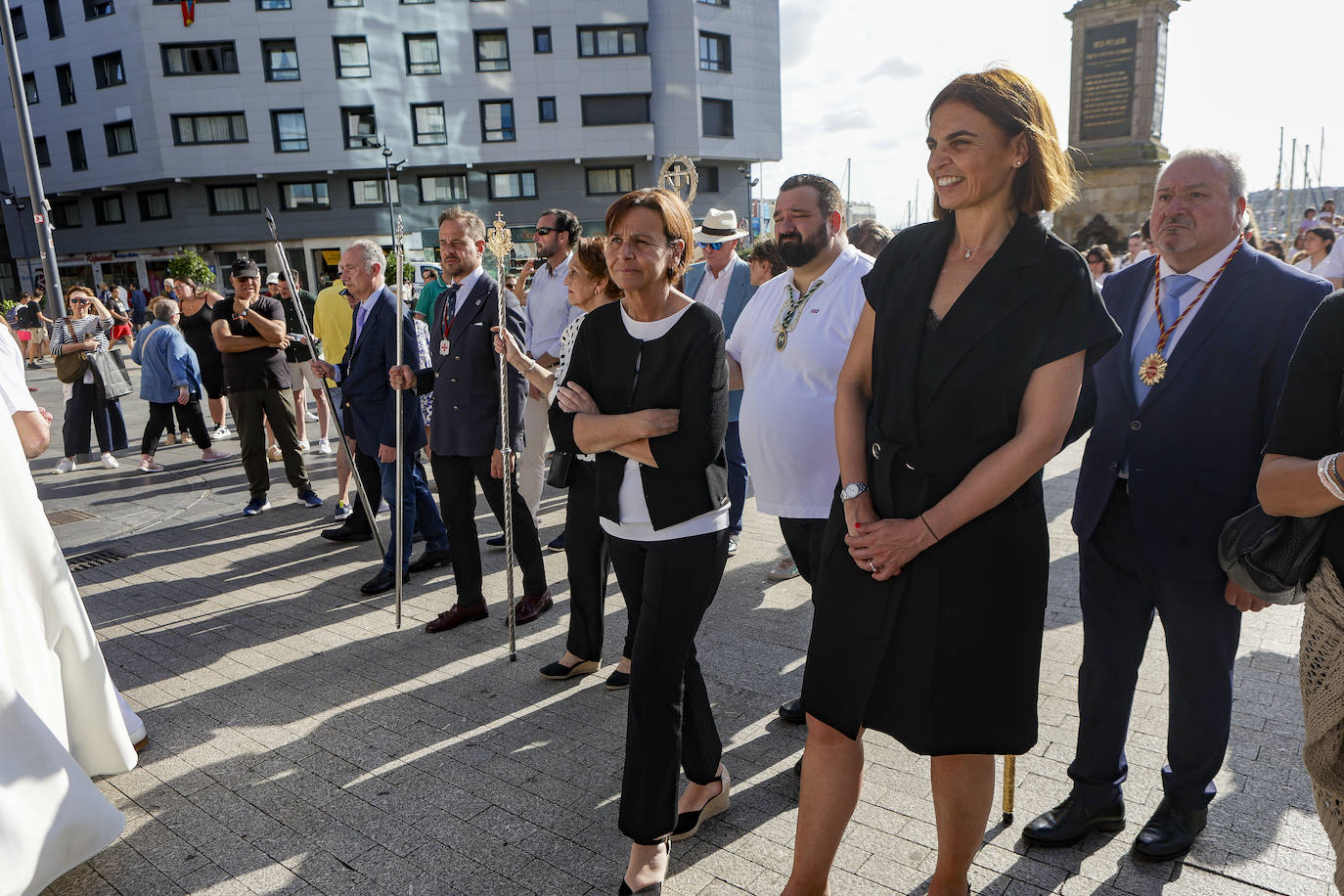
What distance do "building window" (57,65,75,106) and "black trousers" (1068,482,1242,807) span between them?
52.0 meters

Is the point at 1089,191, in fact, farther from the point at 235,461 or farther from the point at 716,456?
the point at 716,456

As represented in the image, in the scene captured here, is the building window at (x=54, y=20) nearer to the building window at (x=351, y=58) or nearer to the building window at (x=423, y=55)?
the building window at (x=351, y=58)

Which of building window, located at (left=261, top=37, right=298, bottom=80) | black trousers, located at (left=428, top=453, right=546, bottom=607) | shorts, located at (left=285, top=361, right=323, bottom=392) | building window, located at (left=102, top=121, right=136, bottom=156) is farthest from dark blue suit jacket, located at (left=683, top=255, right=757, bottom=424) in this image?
building window, located at (left=102, top=121, right=136, bottom=156)

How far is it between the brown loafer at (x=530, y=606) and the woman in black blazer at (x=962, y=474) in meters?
2.94

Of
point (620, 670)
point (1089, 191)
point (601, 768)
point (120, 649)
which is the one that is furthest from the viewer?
point (1089, 191)

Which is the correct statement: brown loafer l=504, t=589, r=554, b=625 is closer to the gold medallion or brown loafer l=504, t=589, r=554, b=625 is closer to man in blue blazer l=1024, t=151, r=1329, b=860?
man in blue blazer l=1024, t=151, r=1329, b=860

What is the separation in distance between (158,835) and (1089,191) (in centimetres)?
2090

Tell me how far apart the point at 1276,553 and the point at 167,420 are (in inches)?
447

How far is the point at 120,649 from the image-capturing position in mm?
5035

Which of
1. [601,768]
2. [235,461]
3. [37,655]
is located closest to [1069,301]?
[601,768]

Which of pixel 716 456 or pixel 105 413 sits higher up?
pixel 716 456

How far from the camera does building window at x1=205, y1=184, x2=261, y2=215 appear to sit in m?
41.3

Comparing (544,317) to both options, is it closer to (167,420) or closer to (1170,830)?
(1170,830)

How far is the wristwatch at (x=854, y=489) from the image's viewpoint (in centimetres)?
238
